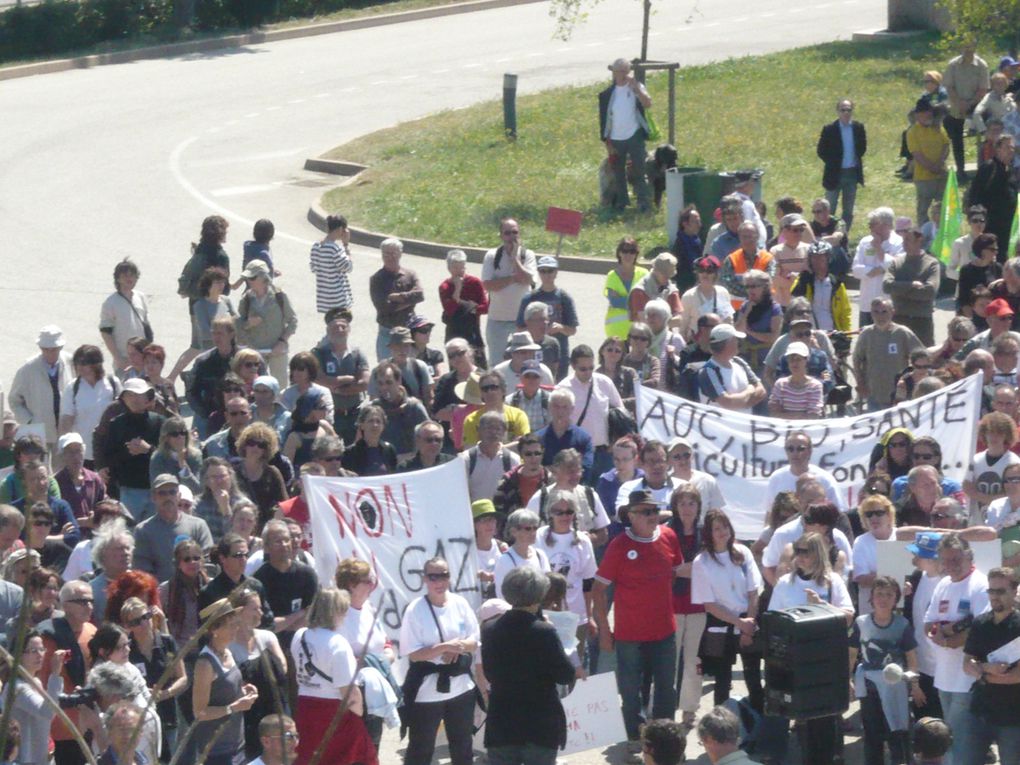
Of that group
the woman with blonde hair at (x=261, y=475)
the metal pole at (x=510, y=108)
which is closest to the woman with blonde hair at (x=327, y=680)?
the woman with blonde hair at (x=261, y=475)

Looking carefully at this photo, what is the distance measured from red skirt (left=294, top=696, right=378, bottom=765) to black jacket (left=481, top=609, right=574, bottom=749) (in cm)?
68

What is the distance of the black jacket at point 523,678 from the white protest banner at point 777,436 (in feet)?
12.1

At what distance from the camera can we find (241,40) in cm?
3925

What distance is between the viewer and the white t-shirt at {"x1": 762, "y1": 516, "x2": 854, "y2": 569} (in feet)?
37.2

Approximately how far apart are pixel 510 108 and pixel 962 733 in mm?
19648

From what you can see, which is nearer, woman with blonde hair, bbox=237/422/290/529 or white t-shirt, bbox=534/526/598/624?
white t-shirt, bbox=534/526/598/624

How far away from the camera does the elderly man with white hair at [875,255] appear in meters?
17.5

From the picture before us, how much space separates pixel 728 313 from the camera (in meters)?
15.6

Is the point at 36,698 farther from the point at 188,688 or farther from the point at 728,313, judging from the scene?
the point at 728,313

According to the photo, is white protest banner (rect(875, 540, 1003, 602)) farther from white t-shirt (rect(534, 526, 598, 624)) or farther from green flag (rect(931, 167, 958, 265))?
green flag (rect(931, 167, 958, 265))

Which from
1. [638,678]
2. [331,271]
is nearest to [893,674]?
[638,678]

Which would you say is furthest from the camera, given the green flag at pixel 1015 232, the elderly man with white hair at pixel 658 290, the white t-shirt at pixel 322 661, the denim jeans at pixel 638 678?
the green flag at pixel 1015 232

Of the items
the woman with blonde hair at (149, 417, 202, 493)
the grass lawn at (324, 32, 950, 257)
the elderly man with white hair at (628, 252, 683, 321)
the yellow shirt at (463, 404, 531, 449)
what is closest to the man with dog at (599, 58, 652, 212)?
the grass lawn at (324, 32, 950, 257)

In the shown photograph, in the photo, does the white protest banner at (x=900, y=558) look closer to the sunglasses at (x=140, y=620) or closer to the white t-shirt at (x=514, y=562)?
the white t-shirt at (x=514, y=562)
